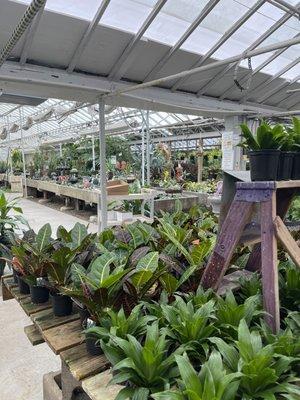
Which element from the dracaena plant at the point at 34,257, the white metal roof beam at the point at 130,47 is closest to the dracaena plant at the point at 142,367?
the dracaena plant at the point at 34,257

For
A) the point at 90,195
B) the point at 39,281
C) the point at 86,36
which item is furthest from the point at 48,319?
the point at 90,195

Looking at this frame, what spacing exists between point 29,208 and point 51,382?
7685 millimetres

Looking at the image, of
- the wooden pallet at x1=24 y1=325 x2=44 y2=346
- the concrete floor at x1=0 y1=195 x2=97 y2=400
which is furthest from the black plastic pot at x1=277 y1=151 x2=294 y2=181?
the concrete floor at x1=0 y1=195 x2=97 y2=400

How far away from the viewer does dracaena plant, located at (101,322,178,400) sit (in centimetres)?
103

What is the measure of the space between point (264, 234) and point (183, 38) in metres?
2.75

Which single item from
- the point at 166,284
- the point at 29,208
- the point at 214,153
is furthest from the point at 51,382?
the point at 214,153

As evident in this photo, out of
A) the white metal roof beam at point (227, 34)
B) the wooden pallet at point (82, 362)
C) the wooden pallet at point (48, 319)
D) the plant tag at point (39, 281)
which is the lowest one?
the wooden pallet at point (82, 362)

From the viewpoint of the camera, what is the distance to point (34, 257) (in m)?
1.84

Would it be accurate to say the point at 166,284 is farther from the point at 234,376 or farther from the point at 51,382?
the point at 51,382

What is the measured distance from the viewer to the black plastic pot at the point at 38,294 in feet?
5.80

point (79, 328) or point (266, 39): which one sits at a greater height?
point (266, 39)

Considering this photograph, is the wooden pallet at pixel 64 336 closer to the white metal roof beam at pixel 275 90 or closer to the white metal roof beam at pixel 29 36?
the white metal roof beam at pixel 29 36

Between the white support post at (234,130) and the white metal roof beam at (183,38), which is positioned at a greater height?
the white metal roof beam at (183,38)

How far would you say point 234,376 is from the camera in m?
0.94
